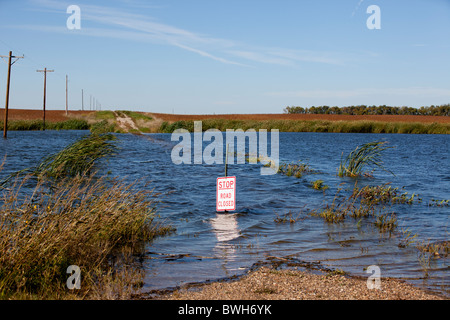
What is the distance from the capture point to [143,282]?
6035mm

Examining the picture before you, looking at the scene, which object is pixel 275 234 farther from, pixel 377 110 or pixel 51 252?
pixel 377 110

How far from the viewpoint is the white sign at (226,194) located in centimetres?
1045

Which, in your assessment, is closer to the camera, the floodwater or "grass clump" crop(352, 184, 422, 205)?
the floodwater

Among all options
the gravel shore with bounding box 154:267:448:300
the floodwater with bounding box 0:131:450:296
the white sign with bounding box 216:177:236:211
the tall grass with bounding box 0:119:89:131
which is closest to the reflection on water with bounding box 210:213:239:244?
the floodwater with bounding box 0:131:450:296

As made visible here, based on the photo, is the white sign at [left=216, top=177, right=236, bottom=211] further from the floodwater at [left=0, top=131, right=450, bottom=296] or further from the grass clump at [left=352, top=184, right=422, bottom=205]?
the grass clump at [left=352, top=184, right=422, bottom=205]

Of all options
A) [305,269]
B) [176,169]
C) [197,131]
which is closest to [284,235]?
[305,269]

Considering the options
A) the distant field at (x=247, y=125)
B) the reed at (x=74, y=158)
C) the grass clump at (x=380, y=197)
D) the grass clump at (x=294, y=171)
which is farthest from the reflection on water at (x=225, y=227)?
the distant field at (x=247, y=125)

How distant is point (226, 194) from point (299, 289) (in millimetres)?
5508

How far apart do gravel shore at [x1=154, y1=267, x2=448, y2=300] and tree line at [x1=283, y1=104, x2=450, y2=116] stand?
10221cm

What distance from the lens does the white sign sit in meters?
10.4

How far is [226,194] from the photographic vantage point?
1094 cm

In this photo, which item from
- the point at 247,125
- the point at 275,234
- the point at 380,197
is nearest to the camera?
the point at 275,234

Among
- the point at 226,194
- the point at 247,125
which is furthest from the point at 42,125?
the point at 226,194
